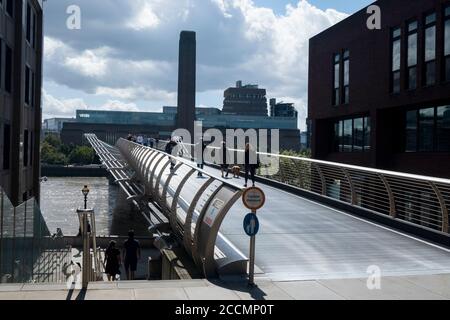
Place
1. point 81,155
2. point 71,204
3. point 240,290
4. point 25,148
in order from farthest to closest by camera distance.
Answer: point 81,155, point 71,204, point 25,148, point 240,290

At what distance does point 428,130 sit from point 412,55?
9.48 ft

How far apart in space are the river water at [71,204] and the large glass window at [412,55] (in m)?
25.9

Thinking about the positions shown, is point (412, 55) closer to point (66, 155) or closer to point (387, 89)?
point (387, 89)

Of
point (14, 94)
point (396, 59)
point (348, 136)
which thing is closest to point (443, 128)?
point (396, 59)

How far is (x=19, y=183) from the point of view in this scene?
24484 millimetres

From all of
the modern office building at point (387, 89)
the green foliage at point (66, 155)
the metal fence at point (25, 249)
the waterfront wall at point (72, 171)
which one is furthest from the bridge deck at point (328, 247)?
the green foliage at point (66, 155)

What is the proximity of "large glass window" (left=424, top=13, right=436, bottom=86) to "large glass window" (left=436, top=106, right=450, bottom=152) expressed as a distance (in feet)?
3.45

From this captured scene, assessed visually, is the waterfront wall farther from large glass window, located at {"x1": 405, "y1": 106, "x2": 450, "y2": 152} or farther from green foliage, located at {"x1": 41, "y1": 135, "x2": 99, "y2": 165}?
large glass window, located at {"x1": 405, "y1": 106, "x2": 450, "y2": 152}

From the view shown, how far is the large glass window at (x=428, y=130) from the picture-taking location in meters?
20.4

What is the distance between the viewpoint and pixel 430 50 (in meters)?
20.6

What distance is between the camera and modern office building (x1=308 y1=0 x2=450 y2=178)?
20.4m

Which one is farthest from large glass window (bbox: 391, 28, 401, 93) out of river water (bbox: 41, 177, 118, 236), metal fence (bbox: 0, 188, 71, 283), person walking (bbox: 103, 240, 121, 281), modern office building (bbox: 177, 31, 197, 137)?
modern office building (bbox: 177, 31, 197, 137)

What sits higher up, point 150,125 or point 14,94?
point 150,125

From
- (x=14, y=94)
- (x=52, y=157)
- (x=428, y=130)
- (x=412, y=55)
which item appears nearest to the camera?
(x=428, y=130)
